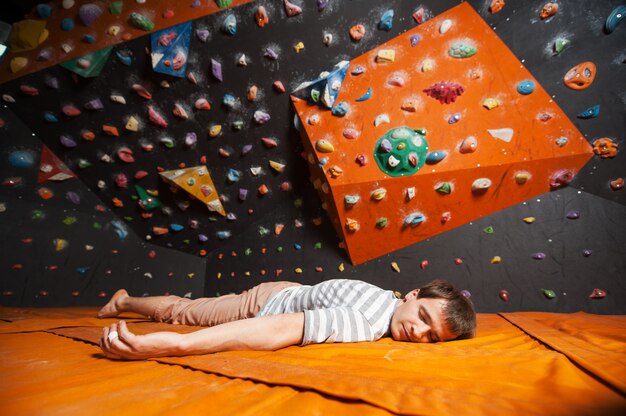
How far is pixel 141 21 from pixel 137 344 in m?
1.86

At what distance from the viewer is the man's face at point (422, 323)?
1.11m

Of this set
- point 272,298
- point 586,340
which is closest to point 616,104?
point 586,340

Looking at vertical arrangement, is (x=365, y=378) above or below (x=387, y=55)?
below

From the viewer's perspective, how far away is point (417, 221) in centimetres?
213

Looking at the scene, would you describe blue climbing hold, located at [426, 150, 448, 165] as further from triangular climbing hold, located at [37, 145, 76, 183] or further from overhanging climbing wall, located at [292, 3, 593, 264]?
triangular climbing hold, located at [37, 145, 76, 183]

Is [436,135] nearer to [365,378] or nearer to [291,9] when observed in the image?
[291,9]

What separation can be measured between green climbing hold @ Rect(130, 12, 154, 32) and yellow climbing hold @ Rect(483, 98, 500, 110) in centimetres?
210

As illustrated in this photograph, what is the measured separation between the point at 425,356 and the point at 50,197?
2.79 m

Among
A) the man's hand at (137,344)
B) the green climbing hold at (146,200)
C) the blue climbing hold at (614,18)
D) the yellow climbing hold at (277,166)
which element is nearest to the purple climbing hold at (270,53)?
the yellow climbing hold at (277,166)

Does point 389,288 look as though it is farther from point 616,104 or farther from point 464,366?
point 616,104

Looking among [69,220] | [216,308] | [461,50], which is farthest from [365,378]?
[69,220]

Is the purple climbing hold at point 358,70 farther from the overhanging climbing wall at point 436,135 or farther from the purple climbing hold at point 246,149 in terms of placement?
the purple climbing hold at point 246,149

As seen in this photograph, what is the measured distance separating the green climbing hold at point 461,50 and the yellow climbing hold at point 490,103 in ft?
0.98

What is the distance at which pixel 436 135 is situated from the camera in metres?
1.96
